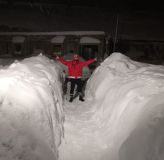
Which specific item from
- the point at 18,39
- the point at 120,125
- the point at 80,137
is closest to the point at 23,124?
the point at 120,125

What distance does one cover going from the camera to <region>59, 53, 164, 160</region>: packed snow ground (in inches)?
143

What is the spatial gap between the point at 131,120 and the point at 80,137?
166cm

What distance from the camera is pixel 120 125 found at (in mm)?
5055

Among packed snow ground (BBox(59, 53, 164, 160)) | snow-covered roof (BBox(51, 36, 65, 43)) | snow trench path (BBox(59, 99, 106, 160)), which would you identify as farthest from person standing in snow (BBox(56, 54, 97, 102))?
snow-covered roof (BBox(51, 36, 65, 43))

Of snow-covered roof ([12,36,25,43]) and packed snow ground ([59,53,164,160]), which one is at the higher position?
packed snow ground ([59,53,164,160])

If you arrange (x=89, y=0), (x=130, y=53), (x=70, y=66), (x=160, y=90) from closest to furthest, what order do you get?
(x=160, y=90) < (x=70, y=66) < (x=130, y=53) < (x=89, y=0)

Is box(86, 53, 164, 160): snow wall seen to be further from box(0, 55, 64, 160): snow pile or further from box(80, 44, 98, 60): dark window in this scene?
box(80, 44, 98, 60): dark window

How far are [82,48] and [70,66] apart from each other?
11.8m

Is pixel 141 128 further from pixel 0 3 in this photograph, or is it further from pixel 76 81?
pixel 0 3

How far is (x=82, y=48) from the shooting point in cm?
2112

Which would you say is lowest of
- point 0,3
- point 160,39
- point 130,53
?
point 130,53

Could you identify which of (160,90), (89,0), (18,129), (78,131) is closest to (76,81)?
(78,131)

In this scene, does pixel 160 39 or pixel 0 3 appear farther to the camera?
pixel 0 3

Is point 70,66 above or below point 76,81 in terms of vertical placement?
above
